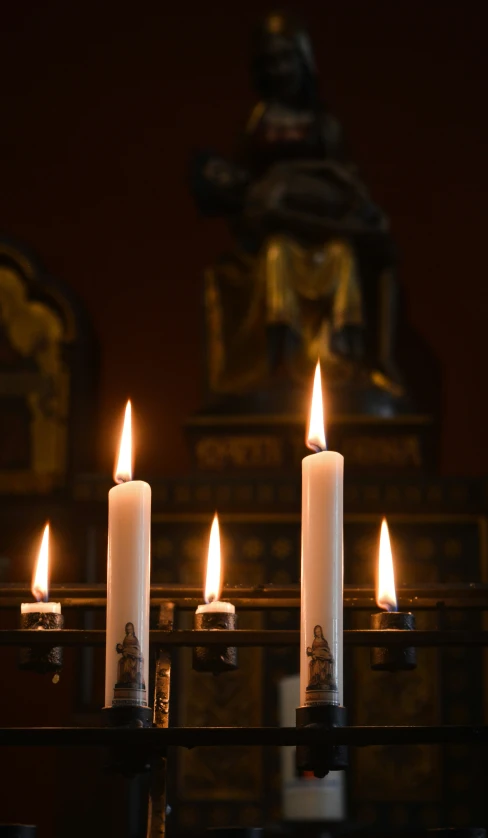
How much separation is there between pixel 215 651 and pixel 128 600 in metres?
0.08

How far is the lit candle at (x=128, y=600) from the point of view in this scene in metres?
1.05

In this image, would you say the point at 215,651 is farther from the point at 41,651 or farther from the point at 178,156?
the point at 178,156

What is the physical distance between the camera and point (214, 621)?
111 centimetres

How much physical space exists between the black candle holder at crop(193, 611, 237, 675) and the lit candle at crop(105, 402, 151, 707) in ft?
0.16

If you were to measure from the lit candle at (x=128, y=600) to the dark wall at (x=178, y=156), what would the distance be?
9.37ft

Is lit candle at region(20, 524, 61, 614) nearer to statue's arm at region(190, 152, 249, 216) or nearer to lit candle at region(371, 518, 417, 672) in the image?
lit candle at region(371, 518, 417, 672)

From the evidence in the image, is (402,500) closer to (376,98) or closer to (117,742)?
(376,98)

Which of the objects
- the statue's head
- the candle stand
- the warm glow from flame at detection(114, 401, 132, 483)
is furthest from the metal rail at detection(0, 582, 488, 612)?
the statue's head

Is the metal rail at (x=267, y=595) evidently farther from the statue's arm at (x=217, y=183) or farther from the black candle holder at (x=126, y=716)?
the statue's arm at (x=217, y=183)

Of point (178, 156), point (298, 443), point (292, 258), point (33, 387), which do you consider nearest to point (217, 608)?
point (298, 443)

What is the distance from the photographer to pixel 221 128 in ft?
14.1

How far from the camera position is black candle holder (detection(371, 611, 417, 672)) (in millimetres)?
1074

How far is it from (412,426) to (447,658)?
2.01 ft

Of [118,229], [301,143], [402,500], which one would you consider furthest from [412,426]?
[118,229]
